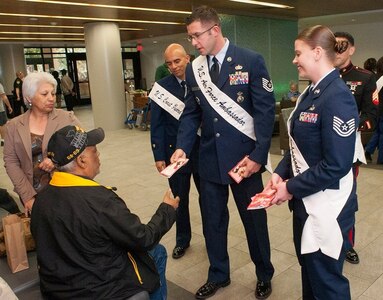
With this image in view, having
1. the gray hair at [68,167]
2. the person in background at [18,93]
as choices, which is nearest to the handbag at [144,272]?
the gray hair at [68,167]

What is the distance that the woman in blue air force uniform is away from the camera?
1496 millimetres

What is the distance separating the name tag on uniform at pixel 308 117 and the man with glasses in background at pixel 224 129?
0.44m

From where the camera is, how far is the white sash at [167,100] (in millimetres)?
2729

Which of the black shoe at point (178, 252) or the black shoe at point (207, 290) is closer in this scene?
the black shoe at point (207, 290)

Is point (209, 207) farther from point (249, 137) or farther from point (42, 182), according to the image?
point (42, 182)

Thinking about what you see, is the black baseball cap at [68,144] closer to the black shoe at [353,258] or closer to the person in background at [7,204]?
the person in background at [7,204]

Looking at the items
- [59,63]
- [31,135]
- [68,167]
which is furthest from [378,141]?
[59,63]

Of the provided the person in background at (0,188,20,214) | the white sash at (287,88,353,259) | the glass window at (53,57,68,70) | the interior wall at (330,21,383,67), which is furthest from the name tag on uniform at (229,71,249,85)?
the glass window at (53,57,68,70)

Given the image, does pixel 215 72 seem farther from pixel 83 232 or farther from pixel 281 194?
pixel 83 232

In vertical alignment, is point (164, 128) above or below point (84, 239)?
above

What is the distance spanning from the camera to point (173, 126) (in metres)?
2.82

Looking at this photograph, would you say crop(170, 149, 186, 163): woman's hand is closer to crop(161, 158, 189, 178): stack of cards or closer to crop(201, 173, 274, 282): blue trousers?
crop(161, 158, 189, 178): stack of cards

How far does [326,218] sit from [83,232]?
38.6 inches

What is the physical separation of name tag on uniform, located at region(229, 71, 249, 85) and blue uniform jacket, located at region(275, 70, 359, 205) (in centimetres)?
49
